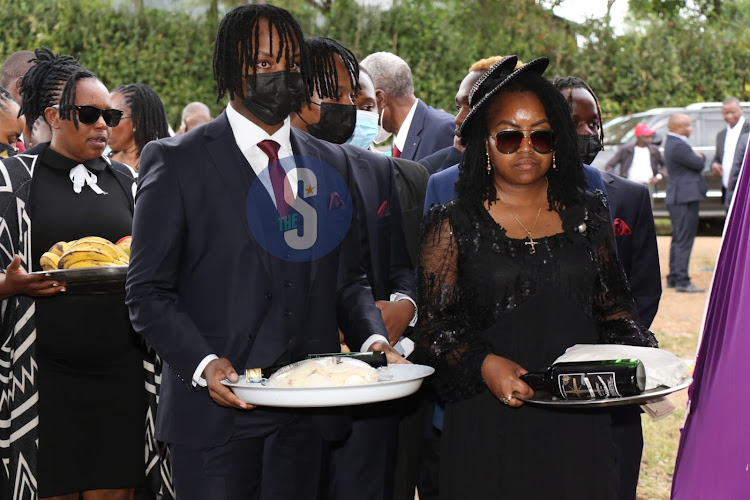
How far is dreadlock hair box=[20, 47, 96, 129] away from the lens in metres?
4.31

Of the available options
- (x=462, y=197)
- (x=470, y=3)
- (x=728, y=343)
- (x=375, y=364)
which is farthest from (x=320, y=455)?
(x=470, y=3)

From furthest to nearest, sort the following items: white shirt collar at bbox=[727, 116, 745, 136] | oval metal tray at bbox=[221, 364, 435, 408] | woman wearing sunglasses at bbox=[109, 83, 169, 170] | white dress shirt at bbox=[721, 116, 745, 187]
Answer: white shirt collar at bbox=[727, 116, 745, 136] → white dress shirt at bbox=[721, 116, 745, 187] → woman wearing sunglasses at bbox=[109, 83, 169, 170] → oval metal tray at bbox=[221, 364, 435, 408]

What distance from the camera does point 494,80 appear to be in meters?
3.25

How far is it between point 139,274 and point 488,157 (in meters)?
1.21

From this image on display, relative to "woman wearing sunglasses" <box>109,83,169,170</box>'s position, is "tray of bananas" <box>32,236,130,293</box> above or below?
below

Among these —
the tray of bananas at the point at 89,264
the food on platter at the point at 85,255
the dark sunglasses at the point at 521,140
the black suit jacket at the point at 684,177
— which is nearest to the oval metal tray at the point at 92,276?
the tray of bananas at the point at 89,264

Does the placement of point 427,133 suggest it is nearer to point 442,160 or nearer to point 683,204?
point 442,160

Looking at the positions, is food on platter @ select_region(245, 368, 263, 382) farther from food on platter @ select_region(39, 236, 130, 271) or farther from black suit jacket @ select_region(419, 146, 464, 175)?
black suit jacket @ select_region(419, 146, 464, 175)

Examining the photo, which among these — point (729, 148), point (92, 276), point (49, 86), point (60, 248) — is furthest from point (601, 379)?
point (729, 148)

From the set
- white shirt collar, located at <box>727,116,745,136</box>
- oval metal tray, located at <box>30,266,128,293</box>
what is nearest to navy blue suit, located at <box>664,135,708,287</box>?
white shirt collar, located at <box>727,116,745,136</box>

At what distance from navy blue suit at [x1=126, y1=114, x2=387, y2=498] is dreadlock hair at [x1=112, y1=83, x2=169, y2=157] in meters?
3.21

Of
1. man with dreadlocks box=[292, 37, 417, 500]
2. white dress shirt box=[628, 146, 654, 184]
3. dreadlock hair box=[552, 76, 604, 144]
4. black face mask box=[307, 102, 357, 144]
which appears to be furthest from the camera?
white dress shirt box=[628, 146, 654, 184]

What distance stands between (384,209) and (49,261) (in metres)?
1.35

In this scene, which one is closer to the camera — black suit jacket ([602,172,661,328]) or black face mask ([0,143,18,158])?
black suit jacket ([602,172,661,328])
